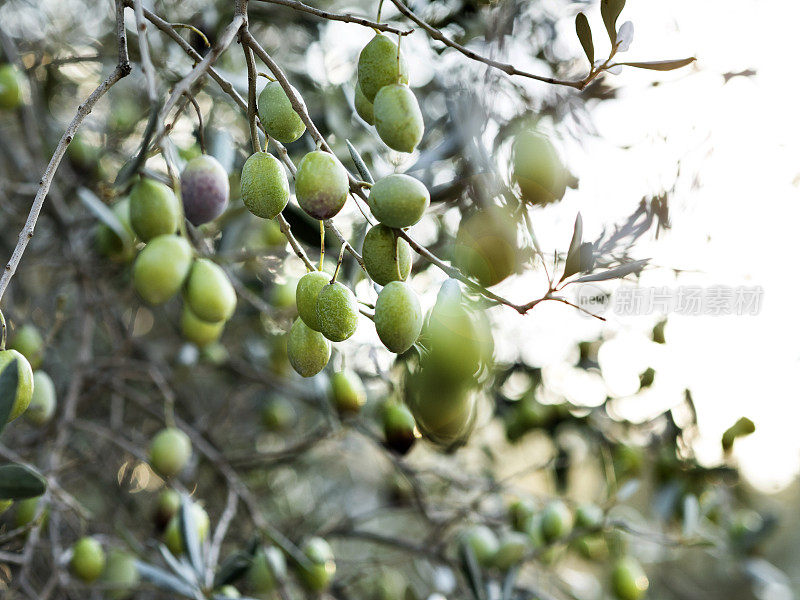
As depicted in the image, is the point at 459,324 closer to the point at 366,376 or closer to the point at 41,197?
the point at 41,197

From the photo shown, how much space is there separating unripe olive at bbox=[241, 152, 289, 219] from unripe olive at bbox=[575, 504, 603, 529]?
1.39 m

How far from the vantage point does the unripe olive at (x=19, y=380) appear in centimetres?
67

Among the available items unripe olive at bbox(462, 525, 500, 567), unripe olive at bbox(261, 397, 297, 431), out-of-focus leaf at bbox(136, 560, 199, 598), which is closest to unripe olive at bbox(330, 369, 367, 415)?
out-of-focus leaf at bbox(136, 560, 199, 598)

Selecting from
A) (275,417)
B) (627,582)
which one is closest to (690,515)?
(627,582)

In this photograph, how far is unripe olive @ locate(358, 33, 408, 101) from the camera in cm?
70

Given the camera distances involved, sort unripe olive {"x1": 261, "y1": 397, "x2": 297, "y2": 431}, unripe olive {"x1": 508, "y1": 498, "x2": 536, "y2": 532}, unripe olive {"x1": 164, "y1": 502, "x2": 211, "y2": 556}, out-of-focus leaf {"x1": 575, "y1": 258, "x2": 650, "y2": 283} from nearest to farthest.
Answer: out-of-focus leaf {"x1": 575, "y1": 258, "x2": 650, "y2": 283} → unripe olive {"x1": 164, "y1": 502, "x2": 211, "y2": 556} → unripe olive {"x1": 508, "y1": 498, "x2": 536, "y2": 532} → unripe olive {"x1": 261, "y1": 397, "x2": 297, "y2": 431}

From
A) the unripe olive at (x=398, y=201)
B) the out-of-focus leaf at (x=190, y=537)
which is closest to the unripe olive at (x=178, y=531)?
the out-of-focus leaf at (x=190, y=537)

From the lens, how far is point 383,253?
2.13 feet

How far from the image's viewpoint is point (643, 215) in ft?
4.11

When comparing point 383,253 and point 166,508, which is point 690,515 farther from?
point 383,253

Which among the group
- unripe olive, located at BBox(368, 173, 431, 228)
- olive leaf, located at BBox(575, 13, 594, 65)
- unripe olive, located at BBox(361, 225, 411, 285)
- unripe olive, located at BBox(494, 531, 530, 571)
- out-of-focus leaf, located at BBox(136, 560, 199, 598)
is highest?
olive leaf, located at BBox(575, 13, 594, 65)

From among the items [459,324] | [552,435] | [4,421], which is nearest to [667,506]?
[552,435]

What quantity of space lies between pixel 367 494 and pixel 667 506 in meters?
1.72

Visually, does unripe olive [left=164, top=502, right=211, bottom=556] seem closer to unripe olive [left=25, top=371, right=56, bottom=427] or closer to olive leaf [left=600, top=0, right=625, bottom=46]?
unripe olive [left=25, top=371, right=56, bottom=427]
